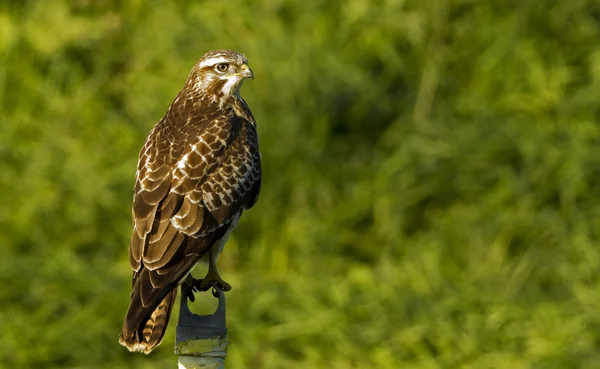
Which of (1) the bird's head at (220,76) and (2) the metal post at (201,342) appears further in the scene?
(1) the bird's head at (220,76)

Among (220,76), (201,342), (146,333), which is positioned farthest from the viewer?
(220,76)

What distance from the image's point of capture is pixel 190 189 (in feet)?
20.1

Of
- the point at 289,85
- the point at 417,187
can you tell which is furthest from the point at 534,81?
the point at 289,85

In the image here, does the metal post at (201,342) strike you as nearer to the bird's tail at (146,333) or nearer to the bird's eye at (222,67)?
the bird's tail at (146,333)

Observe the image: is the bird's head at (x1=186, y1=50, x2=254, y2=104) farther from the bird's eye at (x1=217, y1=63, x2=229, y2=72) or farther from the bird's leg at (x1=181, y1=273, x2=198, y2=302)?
the bird's leg at (x1=181, y1=273, x2=198, y2=302)

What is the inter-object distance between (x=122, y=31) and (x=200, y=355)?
290 inches

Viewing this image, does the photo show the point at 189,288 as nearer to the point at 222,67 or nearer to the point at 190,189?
the point at 190,189

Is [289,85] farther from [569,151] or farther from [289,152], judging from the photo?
[569,151]

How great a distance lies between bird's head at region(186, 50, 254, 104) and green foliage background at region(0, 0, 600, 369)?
114 inches

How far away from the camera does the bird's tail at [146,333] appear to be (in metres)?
5.22

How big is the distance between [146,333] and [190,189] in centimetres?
107

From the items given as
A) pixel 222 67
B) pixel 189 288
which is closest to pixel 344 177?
pixel 222 67

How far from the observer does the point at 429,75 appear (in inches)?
436

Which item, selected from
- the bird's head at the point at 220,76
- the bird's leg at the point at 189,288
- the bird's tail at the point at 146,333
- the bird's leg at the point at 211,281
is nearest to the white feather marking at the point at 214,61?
the bird's head at the point at 220,76
